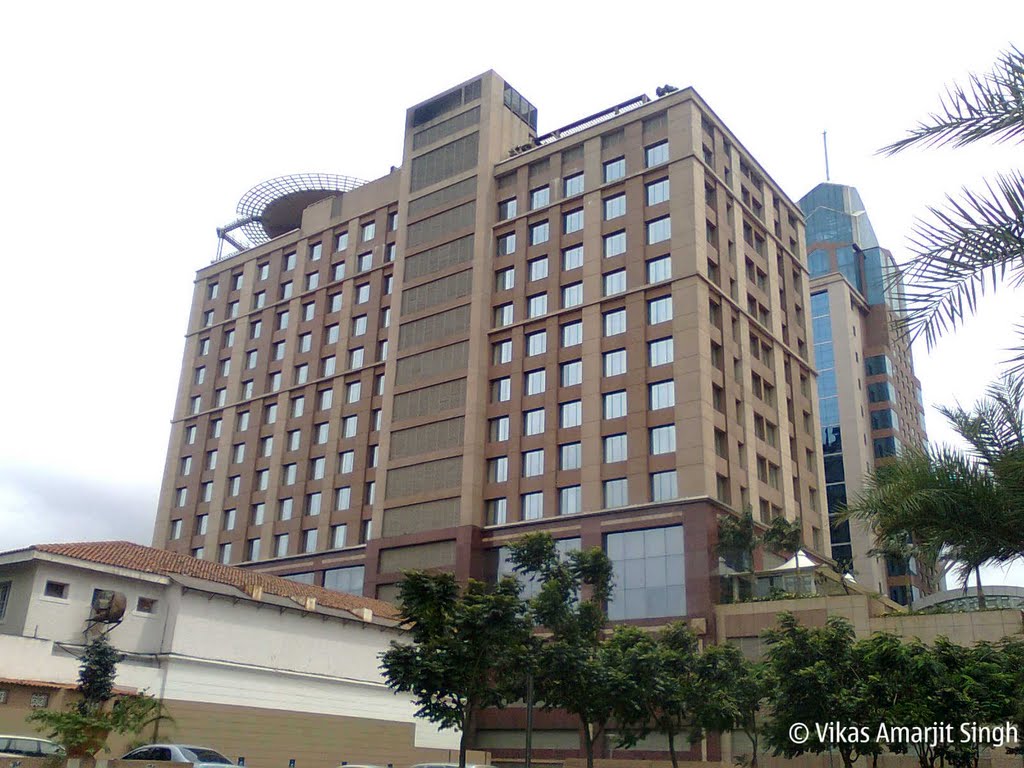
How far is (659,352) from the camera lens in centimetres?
6719

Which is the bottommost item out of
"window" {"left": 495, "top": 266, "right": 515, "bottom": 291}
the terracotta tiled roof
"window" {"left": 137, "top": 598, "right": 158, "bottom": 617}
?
"window" {"left": 137, "top": 598, "right": 158, "bottom": 617}

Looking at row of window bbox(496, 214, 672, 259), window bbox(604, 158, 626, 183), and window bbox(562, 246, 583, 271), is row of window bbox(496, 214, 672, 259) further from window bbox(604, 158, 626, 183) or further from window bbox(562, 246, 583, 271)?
window bbox(604, 158, 626, 183)

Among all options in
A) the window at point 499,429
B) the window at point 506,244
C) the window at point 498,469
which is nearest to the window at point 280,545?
the window at point 498,469

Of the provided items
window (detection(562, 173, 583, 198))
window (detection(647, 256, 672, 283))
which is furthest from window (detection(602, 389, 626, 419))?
window (detection(562, 173, 583, 198))

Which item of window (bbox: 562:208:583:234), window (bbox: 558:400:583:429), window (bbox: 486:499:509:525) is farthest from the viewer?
window (bbox: 562:208:583:234)

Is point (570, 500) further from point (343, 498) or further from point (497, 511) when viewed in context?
point (343, 498)

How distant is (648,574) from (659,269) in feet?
72.2

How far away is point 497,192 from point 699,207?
18863 mm

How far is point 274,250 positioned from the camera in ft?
320

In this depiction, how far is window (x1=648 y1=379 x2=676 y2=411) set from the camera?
65062 mm

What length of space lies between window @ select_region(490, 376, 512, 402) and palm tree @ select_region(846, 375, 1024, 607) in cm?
5919

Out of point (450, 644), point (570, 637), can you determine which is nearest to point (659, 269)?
point (570, 637)

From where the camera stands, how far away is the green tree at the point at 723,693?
40.8 m

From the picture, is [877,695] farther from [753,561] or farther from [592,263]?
[592,263]
